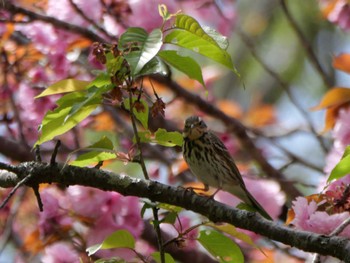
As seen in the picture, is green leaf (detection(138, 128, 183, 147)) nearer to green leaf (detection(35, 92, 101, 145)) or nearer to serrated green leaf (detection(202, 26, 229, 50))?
green leaf (detection(35, 92, 101, 145))

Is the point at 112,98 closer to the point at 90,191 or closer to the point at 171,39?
the point at 171,39

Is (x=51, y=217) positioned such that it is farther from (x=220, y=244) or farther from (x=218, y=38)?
(x=218, y=38)

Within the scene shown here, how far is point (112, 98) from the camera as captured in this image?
1.77 meters

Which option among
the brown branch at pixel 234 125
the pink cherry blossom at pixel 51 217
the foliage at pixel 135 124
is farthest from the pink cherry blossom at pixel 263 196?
the pink cherry blossom at pixel 51 217

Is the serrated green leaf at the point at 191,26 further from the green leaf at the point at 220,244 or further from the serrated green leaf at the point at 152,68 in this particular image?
the green leaf at the point at 220,244

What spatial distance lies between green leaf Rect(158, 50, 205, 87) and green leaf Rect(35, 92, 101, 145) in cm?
17

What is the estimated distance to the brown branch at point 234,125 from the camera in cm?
337

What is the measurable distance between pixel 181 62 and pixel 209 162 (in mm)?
1328

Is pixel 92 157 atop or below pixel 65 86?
below

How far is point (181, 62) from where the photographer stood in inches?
68.6

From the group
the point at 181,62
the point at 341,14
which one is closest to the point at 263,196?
the point at 341,14

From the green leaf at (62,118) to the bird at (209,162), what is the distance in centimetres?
120

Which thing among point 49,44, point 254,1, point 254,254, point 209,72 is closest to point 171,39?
point 49,44

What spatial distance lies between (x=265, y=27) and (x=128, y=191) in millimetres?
5460
